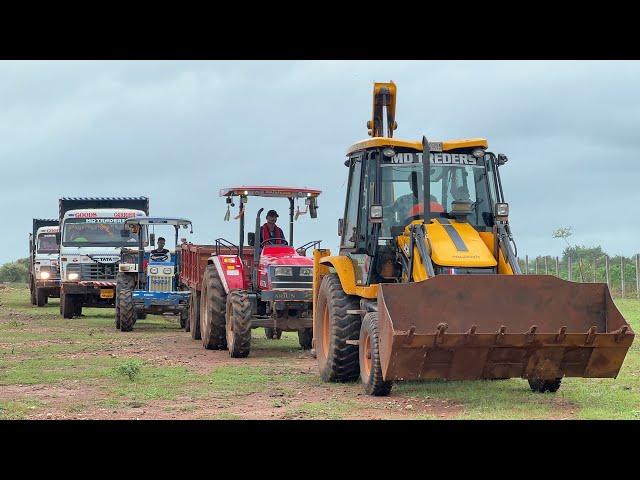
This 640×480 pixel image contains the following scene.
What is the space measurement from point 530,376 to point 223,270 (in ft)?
29.0

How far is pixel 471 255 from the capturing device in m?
13.5

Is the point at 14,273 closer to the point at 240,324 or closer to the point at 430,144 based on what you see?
the point at 240,324

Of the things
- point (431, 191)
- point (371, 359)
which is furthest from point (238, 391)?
point (431, 191)

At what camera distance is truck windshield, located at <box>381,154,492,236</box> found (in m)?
14.3

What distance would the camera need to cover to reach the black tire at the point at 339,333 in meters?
14.4

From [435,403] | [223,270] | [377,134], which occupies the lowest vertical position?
[435,403]

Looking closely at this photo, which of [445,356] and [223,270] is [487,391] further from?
[223,270]

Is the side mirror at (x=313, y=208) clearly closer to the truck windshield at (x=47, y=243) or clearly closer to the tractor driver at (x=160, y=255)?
the tractor driver at (x=160, y=255)

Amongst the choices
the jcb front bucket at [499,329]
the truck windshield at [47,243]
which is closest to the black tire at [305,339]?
the jcb front bucket at [499,329]

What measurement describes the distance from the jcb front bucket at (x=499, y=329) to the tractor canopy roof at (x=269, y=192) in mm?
7334

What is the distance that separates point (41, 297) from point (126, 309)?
13.8m

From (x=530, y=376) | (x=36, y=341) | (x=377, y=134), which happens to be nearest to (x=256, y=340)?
(x=36, y=341)

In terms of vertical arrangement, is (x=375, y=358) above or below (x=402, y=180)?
below

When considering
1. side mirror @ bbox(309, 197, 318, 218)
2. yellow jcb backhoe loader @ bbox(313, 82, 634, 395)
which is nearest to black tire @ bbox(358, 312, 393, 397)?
yellow jcb backhoe loader @ bbox(313, 82, 634, 395)
